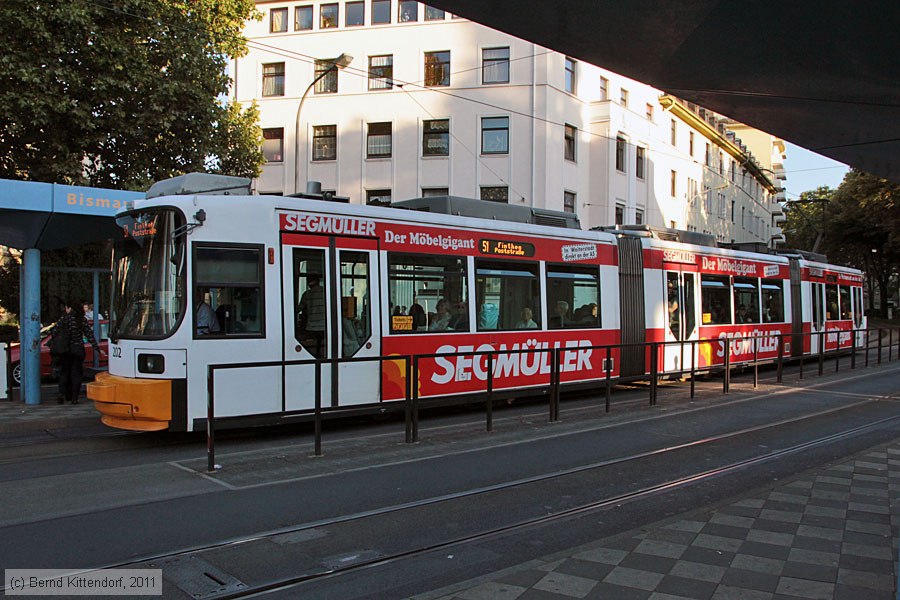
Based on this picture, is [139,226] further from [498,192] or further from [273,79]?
[273,79]

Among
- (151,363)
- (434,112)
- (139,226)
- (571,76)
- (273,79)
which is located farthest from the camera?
(273,79)

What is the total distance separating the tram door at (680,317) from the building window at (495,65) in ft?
56.9

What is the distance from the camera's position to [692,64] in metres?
4.78

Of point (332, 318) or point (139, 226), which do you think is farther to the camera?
point (332, 318)

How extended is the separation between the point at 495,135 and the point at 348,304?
22.6 metres

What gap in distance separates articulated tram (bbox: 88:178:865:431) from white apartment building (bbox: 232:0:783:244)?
54.8 ft

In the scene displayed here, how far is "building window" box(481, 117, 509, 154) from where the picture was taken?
31.0m

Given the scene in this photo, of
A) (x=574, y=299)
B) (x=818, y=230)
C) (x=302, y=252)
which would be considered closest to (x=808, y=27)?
(x=302, y=252)

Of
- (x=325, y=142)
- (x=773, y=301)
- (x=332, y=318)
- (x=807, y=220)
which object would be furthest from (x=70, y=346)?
(x=807, y=220)

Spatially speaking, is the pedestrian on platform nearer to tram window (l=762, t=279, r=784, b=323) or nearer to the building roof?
the building roof

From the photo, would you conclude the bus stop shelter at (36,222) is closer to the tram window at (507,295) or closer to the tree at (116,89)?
the tree at (116,89)

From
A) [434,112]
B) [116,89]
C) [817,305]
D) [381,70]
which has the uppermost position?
[381,70]

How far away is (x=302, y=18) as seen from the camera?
1328 inches

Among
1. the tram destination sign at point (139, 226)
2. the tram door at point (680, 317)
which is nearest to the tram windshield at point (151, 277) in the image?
the tram destination sign at point (139, 226)
